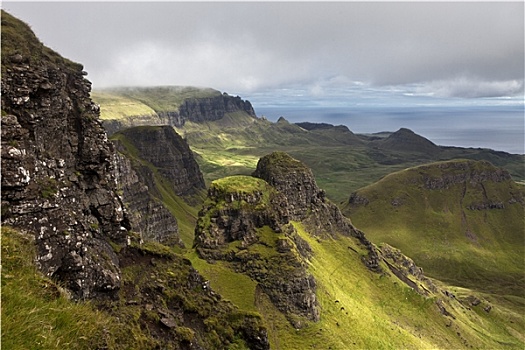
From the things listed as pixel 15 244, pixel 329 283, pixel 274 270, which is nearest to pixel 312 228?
pixel 329 283

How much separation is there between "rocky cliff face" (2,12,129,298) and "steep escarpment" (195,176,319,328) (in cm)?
4970

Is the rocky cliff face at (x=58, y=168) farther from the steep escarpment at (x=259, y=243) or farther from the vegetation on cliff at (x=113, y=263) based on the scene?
the steep escarpment at (x=259, y=243)

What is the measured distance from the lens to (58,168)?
25.8 meters

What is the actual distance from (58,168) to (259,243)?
6114 cm

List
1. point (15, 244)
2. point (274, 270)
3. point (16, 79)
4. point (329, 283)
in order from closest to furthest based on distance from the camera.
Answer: point (15, 244) < point (16, 79) < point (274, 270) < point (329, 283)

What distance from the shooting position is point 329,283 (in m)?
→ 90.5

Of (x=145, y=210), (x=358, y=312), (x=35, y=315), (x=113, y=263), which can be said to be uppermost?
(x=35, y=315)

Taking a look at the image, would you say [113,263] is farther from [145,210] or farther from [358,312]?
[145,210]

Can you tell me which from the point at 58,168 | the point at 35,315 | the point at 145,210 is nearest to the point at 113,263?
the point at 58,168

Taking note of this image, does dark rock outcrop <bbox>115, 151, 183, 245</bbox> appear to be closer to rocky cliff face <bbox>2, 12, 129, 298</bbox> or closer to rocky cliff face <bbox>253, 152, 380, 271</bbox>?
rocky cliff face <bbox>253, 152, 380, 271</bbox>

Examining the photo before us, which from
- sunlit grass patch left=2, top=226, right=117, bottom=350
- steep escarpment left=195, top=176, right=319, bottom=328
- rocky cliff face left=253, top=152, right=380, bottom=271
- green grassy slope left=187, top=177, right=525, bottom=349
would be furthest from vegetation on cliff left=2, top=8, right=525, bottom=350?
rocky cliff face left=253, top=152, right=380, bottom=271

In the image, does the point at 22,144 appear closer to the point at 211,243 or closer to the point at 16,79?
the point at 16,79

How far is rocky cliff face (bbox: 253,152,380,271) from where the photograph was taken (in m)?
113

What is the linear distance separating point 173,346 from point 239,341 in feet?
33.6
